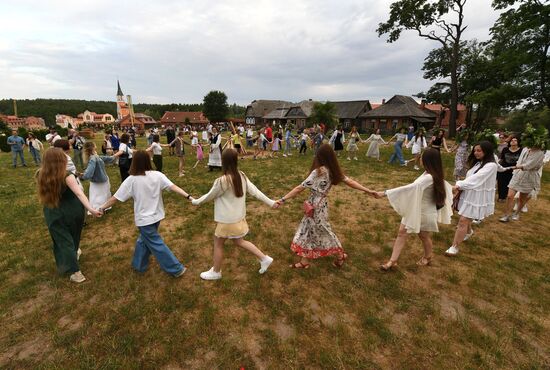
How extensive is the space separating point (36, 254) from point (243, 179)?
169 inches

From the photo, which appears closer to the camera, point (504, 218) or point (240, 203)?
point (240, 203)

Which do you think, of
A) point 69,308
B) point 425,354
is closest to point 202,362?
point 69,308

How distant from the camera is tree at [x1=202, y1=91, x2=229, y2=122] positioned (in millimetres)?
80856

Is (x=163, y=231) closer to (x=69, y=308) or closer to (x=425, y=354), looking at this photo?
(x=69, y=308)

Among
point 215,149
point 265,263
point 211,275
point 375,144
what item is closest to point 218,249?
point 211,275

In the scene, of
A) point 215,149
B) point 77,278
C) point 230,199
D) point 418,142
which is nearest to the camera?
point 230,199

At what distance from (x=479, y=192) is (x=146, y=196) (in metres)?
5.38

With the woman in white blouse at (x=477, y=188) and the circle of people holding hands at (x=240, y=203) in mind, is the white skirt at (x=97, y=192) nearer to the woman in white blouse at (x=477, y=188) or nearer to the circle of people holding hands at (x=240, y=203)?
the circle of people holding hands at (x=240, y=203)

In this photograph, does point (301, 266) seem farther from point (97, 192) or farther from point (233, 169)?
point (97, 192)

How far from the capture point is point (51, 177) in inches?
141

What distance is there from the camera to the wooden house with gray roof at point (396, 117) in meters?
45.8

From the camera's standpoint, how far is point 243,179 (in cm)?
363

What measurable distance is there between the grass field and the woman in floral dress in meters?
0.33

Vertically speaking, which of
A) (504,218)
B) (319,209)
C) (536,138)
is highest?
(536,138)
